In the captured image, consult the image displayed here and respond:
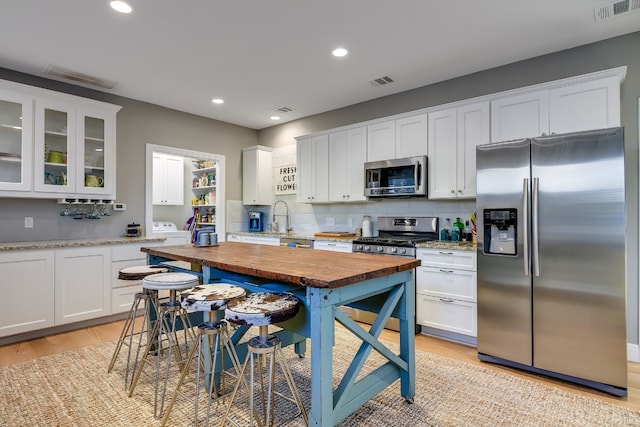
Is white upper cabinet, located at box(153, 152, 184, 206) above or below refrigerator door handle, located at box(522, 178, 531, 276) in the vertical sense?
above

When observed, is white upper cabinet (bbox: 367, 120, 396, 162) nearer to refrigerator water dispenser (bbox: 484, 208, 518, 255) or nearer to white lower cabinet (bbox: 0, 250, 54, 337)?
refrigerator water dispenser (bbox: 484, 208, 518, 255)

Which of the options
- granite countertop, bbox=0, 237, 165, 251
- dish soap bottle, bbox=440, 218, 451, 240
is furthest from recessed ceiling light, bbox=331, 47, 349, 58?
granite countertop, bbox=0, 237, 165, 251

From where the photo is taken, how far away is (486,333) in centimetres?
281

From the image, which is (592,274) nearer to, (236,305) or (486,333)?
(486,333)

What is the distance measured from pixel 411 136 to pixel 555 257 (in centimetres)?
192

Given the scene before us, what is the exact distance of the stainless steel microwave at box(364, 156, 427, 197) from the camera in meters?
3.69

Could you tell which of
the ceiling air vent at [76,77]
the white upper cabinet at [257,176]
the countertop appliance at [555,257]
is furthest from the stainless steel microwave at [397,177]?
the ceiling air vent at [76,77]

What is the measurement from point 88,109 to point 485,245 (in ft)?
14.2

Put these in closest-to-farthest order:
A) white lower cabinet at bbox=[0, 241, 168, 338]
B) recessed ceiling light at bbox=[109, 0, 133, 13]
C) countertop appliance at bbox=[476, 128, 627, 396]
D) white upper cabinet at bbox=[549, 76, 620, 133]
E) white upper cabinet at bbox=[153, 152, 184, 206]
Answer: countertop appliance at bbox=[476, 128, 627, 396] < recessed ceiling light at bbox=[109, 0, 133, 13] < white upper cabinet at bbox=[549, 76, 620, 133] < white lower cabinet at bbox=[0, 241, 168, 338] < white upper cabinet at bbox=[153, 152, 184, 206]

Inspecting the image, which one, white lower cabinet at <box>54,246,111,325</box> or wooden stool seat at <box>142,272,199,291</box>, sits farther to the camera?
white lower cabinet at <box>54,246,111,325</box>

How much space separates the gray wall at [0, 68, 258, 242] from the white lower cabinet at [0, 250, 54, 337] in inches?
20.1

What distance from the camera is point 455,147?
3.51 metres

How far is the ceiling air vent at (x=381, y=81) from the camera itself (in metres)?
3.80

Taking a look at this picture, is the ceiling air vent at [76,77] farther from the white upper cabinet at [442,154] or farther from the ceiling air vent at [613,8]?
the ceiling air vent at [613,8]
